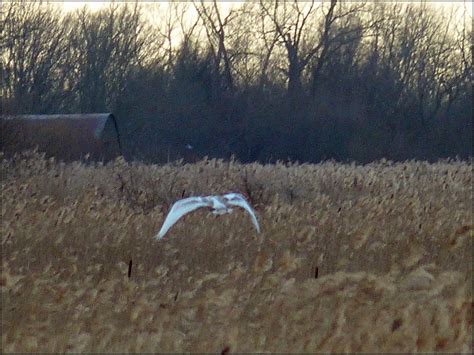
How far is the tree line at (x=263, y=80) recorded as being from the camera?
40.7 meters

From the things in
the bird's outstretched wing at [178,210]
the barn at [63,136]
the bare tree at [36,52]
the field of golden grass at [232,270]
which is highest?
the bare tree at [36,52]

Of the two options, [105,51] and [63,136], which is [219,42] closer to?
[105,51]

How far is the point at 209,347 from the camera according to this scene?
18.2 feet

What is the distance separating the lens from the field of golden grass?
564 cm

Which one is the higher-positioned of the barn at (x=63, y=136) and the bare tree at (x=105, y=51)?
the bare tree at (x=105, y=51)

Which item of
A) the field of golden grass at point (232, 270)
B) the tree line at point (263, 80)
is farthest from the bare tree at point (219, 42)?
the field of golden grass at point (232, 270)

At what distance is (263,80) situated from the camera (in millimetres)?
43281

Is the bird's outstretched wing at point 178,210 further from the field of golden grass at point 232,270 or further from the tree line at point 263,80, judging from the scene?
the tree line at point 263,80

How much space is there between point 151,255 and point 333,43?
1465 inches

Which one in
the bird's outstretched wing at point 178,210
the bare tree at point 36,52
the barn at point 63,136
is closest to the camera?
the bird's outstretched wing at point 178,210

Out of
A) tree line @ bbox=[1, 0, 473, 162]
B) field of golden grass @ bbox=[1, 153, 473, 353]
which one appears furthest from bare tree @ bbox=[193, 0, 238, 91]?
field of golden grass @ bbox=[1, 153, 473, 353]

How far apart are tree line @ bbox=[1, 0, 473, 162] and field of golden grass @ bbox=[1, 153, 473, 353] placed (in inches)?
1043

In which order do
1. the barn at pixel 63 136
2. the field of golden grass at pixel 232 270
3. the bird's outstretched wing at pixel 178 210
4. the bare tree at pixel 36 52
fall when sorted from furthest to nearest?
the bare tree at pixel 36 52, the barn at pixel 63 136, the bird's outstretched wing at pixel 178 210, the field of golden grass at pixel 232 270

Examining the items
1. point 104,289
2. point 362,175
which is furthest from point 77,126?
point 104,289
